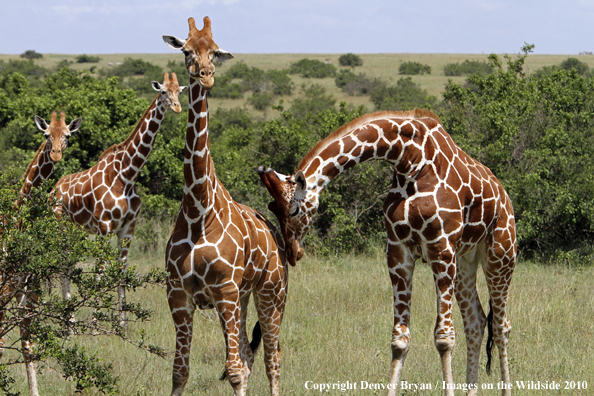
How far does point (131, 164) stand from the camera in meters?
7.88

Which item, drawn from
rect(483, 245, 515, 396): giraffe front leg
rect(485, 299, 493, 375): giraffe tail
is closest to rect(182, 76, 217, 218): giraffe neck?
rect(483, 245, 515, 396): giraffe front leg

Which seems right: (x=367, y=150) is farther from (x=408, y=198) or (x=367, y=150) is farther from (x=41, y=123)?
(x=41, y=123)

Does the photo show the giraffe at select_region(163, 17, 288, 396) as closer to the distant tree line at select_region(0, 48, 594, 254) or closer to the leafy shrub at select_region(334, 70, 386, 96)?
the distant tree line at select_region(0, 48, 594, 254)

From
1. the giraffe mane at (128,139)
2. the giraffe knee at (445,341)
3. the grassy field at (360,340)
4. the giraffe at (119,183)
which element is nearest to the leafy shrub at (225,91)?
the grassy field at (360,340)

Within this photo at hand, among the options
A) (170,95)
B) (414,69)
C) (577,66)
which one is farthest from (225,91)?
(170,95)

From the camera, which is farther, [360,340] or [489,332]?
[360,340]

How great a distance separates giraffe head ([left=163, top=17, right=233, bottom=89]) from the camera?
4.33m

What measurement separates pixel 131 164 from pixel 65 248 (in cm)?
376

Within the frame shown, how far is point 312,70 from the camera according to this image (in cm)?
5216

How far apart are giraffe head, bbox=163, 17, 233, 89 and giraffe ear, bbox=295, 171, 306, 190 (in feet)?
3.06

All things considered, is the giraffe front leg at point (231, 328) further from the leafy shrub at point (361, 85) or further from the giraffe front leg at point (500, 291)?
the leafy shrub at point (361, 85)
